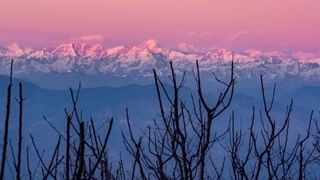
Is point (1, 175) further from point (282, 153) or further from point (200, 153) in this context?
point (282, 153)

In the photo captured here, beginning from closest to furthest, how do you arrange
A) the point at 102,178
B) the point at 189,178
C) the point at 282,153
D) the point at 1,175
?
the point at 1,175 → the point at 189,178 → the point at 102,178 → the point at 282,153

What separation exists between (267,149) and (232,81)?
1.59ft

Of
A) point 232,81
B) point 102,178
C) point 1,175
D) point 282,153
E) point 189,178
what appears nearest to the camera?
point 1,175

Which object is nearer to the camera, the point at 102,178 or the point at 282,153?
the point at 102,178

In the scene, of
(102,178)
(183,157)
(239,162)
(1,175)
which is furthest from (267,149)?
(1,175)

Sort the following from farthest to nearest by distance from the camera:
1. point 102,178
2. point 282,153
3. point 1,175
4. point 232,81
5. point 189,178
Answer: point 282,153, point 102,178, point 232,81, point 189,178, point 1,175

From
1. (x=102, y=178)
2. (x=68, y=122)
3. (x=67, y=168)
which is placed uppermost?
(x=68, y=122)

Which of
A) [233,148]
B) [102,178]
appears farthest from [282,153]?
[102,178]

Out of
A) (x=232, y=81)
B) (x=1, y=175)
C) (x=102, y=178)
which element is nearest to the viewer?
(x=1, y=175)

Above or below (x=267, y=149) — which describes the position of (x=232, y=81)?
above

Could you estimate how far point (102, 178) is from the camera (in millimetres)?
4129

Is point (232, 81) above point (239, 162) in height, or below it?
above

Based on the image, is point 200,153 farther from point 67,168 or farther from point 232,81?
point 67,168

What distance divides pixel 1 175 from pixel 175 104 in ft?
3.20
